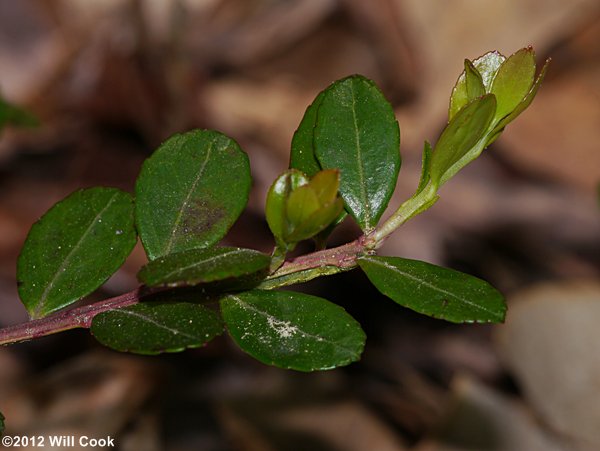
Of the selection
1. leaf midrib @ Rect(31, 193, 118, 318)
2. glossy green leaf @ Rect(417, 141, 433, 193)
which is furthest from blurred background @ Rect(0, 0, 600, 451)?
glossy green leaf @ Rect(417, 141, 433, 193)

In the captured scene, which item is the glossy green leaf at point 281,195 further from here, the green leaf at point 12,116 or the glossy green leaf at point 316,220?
the green leaf at point 12,116

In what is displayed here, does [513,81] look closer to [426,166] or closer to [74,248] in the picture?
[426,166]

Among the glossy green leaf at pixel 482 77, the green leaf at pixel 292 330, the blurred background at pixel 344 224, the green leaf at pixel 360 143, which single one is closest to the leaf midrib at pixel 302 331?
the green leaf at pixel 292 330

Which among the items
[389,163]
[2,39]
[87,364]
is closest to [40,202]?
[87,364]

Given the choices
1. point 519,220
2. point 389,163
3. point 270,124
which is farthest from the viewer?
point 270,124

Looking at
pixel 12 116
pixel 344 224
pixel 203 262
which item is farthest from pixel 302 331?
pixel 344 224

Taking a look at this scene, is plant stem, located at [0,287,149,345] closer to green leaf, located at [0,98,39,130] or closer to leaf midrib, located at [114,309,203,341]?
leaf midrib, located at [114,309,203,341]

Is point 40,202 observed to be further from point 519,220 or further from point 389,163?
point 389,163
